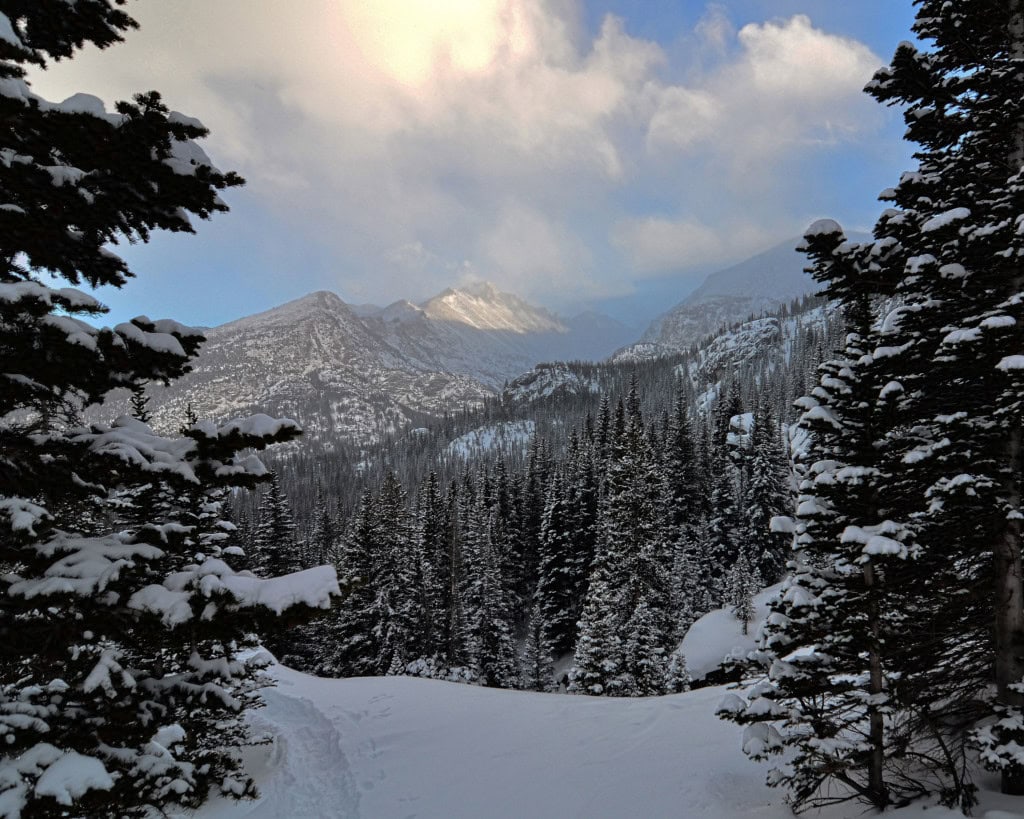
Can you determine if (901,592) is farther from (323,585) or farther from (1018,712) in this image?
(323,585)

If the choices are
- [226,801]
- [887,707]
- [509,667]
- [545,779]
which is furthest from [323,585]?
[509,667]

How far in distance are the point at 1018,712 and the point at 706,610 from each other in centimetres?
3520

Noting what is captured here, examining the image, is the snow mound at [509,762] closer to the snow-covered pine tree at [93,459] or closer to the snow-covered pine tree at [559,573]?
the snow-covered pine tree at [93,459]

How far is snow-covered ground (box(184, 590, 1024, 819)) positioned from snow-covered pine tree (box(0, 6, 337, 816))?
8.40 metres

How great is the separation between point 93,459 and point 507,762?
39.7 ft

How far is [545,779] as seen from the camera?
38.3 ft

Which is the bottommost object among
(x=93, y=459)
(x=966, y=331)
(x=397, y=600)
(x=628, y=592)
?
(x=93, y=459)

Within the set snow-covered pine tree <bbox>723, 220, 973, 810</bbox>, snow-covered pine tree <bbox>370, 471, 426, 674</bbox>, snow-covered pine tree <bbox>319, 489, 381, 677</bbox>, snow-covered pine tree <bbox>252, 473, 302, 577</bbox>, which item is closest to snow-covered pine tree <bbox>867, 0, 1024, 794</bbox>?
snow-covered pine tree <bbox>723, 220, 973, 810</bbox>

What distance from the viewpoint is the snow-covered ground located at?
10297mm

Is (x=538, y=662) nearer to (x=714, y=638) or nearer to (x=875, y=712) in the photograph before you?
(x=714, y=638)

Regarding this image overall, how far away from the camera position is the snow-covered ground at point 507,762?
33.8 ft

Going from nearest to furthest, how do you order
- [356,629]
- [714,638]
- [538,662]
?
[714,638], [538,662], [356,629]

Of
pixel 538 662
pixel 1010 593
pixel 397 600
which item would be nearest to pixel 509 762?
pixel 1010 593

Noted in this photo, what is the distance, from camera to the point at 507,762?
41.4ft
